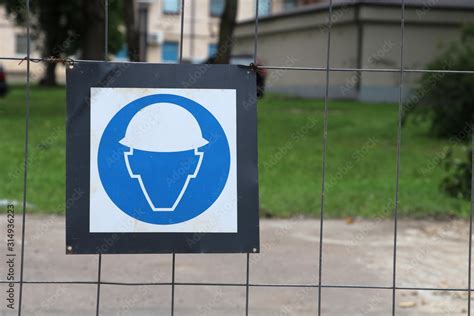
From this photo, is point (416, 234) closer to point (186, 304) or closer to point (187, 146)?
point (186, 304)

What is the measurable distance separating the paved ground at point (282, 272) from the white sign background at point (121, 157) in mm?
1391

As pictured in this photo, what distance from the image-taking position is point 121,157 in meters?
3.66

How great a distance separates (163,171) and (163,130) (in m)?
0.18

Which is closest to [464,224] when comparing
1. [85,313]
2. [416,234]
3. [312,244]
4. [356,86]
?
[416,234]

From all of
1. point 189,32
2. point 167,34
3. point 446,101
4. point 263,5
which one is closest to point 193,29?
point 189,32

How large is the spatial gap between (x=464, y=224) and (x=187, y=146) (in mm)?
5221

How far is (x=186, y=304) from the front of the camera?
521 centimetres

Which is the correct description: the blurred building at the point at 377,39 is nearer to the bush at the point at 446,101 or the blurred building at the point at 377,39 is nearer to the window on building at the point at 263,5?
the window on building at the point at 263,5

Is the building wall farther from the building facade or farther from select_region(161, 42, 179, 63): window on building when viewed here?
select_region(161, 42, 179, 63): window on building

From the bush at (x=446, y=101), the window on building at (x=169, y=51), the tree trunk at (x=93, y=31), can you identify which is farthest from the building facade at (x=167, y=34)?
the bush at (x=446, y=101)

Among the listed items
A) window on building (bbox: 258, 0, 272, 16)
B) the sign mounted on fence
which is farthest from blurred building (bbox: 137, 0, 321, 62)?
the sign mounted on fence

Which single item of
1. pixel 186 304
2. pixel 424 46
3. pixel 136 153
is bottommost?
pixel 186 304

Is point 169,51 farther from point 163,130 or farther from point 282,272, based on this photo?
point 163,130

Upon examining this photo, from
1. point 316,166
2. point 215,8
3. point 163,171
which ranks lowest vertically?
point 316,166
